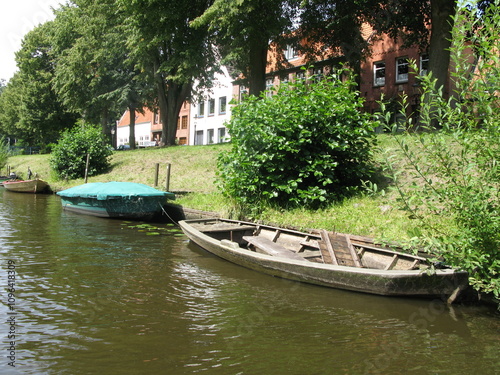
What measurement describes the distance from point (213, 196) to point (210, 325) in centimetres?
993

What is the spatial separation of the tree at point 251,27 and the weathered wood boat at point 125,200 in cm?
770

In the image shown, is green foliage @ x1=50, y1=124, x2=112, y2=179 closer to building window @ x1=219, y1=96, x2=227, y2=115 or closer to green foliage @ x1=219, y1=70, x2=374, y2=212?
green foliage @ x1=219, y1=70, x2=374, y2=212

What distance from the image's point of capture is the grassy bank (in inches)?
349

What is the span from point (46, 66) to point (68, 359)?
1947 inches

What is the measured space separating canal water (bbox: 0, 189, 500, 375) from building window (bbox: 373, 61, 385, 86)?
958 inches

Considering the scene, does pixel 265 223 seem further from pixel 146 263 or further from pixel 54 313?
pixel 54 313

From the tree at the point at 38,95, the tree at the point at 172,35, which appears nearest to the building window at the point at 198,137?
the tree at the point at 38,95

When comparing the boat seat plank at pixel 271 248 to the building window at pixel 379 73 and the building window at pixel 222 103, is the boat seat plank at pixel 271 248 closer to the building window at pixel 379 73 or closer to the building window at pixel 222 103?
the building window at pixel 379 73

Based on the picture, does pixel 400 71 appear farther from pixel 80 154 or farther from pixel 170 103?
pixel 80 154

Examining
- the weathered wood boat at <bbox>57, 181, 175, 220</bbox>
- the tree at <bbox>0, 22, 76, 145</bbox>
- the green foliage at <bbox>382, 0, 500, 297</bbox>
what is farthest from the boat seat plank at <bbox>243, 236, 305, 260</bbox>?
the tree at <bbox>0, 22, 76, 145</bbox>

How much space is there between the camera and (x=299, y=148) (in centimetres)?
1055

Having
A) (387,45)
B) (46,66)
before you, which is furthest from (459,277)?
(46,66)

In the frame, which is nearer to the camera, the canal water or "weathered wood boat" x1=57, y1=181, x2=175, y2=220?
the canal water

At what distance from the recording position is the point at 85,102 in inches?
1299
